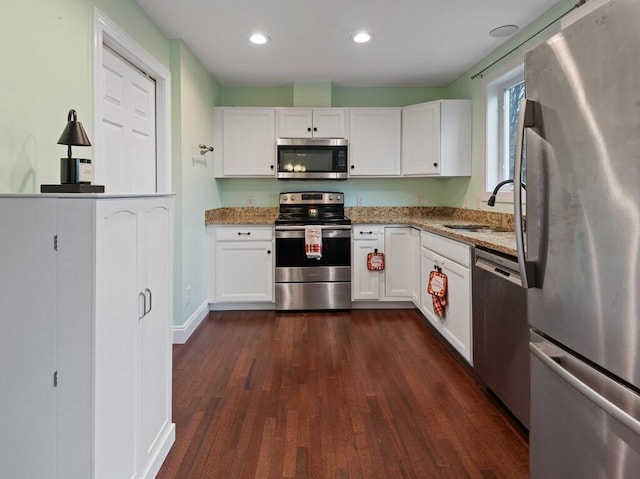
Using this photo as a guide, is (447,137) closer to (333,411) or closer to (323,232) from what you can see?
(323,232)

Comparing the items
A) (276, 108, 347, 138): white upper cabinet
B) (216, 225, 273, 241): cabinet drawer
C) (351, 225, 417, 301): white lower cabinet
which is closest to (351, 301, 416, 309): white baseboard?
(351, 225, 417, 301): white lower cabinet

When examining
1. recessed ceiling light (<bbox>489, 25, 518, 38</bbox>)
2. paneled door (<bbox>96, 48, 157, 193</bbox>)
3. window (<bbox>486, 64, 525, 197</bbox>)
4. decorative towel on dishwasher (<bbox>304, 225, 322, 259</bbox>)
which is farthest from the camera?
decorative towel on dishwasher (<bbox>304, 225, 322, 259</bbox>)

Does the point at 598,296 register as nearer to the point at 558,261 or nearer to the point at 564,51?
the point at 558,261

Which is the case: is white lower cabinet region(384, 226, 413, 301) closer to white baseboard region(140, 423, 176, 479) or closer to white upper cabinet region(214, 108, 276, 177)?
white upper cabinet region(214, 108, 276, 177)

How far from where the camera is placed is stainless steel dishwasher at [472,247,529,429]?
6.10 feet

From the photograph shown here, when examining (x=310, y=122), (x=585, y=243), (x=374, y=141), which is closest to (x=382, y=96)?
(x=374, y=141)

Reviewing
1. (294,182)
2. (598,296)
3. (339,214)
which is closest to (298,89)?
(294,182)

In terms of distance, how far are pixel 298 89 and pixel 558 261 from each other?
369cm

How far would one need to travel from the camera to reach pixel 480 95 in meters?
3.71

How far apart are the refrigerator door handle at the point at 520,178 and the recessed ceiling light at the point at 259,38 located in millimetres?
2405

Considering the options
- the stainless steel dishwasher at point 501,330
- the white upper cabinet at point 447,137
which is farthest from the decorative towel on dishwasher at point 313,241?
the stainless steel dishwasher at point 501,330

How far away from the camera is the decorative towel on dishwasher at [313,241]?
12.6 feet

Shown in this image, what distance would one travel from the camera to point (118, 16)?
2307 mm

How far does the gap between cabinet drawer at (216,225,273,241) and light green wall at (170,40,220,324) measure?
Answer: 18 cm
